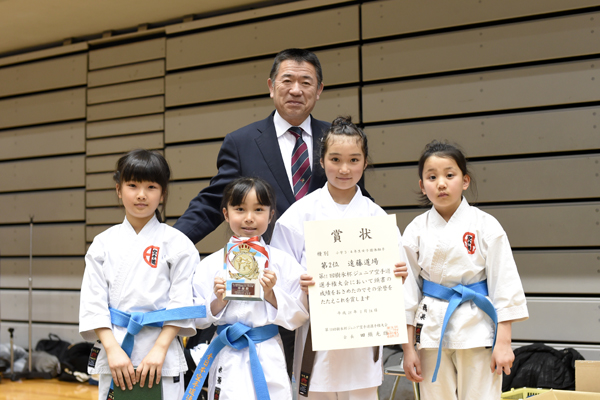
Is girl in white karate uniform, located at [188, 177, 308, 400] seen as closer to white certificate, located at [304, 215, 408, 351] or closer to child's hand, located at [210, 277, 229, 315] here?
child's hand, located at [210, 277, 229, 315]

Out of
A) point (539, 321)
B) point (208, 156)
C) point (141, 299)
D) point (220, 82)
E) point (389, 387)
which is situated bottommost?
point (389, 387)

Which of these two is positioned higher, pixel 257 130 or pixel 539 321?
pixel 257 130

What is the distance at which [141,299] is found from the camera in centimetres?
182

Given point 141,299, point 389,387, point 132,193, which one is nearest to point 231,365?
point 141,299

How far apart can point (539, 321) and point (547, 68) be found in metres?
2.02

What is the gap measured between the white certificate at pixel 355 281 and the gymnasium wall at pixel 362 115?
8.42 ft

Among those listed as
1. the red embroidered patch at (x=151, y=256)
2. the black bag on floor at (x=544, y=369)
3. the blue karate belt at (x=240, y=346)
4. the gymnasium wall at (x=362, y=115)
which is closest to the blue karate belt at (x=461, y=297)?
the blue karate belt at (x=240, y=346)

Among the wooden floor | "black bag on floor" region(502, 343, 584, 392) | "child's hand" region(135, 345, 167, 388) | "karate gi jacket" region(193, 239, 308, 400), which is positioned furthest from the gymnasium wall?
"child's hand" region(135, 345, 167, 388)

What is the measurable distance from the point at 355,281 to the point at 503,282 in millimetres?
567

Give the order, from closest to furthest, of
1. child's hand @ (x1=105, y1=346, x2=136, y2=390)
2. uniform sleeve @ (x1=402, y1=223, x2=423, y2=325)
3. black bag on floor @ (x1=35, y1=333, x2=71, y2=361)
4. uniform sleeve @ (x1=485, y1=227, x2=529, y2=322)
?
1. child's hand @ (x1=105, y1=346, x2=136, y2=390)
2. uniform sleeve @ (x1=485, y1=227, x2=529, y2=322)
3. uniform sleeve @ (x1=402, y1=223, x2=423, y2=325)
4. black bag on floor @ (x1=35, y1=333, x2=71, y2=361)

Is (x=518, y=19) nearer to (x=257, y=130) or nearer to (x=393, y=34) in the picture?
(x=393, y=34)

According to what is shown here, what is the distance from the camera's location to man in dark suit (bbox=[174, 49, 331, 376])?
2.29 m

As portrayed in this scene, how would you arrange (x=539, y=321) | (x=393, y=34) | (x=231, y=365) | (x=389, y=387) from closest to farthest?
(x=231, y=365)
(x=389, y=387)
(x=539, y=321)
(x=393, y=34)

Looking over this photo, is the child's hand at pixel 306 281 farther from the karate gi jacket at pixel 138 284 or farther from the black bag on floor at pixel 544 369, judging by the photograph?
the black bag on floor at pixel 544 369
